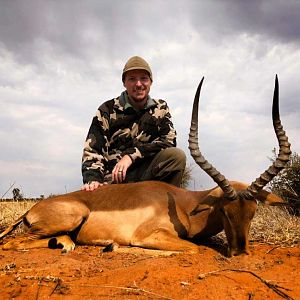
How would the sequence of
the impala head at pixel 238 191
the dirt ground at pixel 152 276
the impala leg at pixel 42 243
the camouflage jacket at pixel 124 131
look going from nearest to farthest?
the dirt ground at pixel 152 276 < the impala head at pixel 238 191 < the impala leg at pixel 42 243 < the camouflage jacket at pixel 124 131

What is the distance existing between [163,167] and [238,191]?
6.87 feet

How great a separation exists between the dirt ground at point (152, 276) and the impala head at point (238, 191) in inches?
9.3

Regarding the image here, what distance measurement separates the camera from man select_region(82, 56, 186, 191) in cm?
691

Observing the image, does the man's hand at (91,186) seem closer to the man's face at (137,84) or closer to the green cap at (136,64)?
the man's face at (137,84)

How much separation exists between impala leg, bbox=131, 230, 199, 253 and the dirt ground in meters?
0.20

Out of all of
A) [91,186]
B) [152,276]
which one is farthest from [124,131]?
[152,276]

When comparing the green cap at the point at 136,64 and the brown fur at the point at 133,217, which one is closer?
the brown fur at the point at 133,217

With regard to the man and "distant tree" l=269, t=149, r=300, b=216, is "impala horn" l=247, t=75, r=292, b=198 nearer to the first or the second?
the man

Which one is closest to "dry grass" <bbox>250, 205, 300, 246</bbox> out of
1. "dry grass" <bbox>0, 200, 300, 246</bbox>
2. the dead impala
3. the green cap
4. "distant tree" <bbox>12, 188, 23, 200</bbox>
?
"dry grass" <bbox>0, 200, 300, 246</bbox>

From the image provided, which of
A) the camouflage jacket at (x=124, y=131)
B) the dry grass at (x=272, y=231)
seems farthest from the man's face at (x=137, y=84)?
the dry grass at (x=272, y=231)

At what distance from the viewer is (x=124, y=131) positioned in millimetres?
7215

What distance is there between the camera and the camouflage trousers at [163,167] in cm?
688

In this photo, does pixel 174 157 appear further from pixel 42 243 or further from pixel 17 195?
pixel 17 195

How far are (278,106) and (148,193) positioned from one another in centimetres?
202
